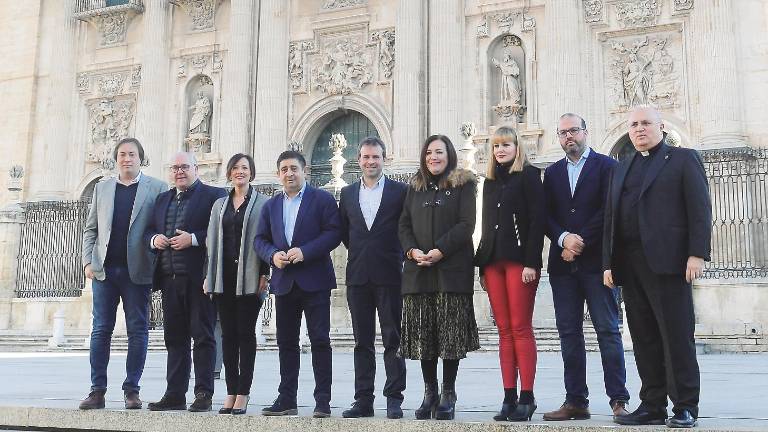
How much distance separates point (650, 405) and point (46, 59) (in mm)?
25648

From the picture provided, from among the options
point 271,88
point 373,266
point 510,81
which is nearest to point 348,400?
point 373,266

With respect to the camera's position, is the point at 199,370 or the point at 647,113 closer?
the point at 647,113

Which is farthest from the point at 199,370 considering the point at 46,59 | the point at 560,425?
the point at 46,59

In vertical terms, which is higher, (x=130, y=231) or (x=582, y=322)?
(x=130, y=231)

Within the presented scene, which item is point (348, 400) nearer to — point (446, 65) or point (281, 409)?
point (281, 409)

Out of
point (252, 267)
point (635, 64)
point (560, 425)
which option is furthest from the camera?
point (635, 64)

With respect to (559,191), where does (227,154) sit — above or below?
above

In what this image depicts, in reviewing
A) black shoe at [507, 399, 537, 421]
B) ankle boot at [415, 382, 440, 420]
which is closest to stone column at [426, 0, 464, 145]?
ankle boot at [415, 382, 440, 420]

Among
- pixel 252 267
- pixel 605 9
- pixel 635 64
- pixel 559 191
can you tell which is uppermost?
pixel 605 9

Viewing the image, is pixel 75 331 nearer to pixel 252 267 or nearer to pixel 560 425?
pixel 252 267

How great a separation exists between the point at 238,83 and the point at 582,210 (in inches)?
744

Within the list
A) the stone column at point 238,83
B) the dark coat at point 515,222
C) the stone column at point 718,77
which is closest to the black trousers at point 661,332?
the dark coat at point 515,222

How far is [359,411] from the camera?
5.12 metres

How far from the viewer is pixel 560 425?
4453mm
